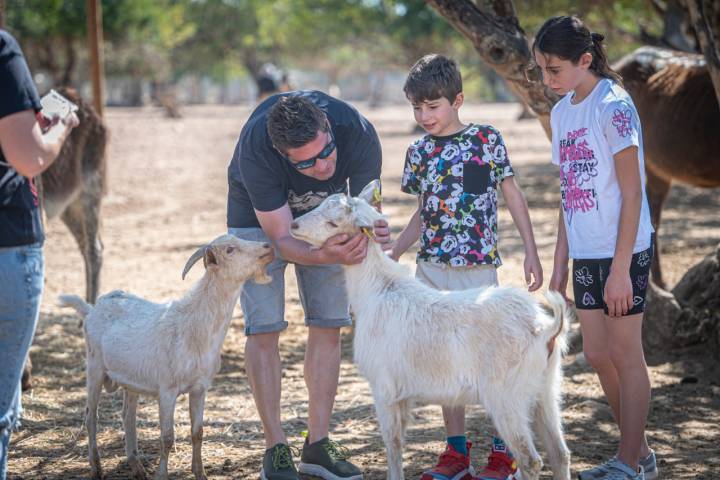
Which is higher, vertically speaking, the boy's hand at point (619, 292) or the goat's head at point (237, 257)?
the goat's head at point (237, 257)

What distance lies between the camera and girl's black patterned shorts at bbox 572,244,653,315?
3936mm

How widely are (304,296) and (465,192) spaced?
929mm

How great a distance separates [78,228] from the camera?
843 cm

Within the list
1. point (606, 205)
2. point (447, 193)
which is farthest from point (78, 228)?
point (606, 205)

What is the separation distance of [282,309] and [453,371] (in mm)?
1015

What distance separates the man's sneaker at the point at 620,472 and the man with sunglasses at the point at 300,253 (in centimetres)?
110

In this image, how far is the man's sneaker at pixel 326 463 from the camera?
423 centimetres

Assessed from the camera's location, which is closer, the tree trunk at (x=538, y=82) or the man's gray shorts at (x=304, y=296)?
the man's gray shorts at (x=304, y=296)

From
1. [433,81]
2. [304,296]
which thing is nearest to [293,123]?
[433,81]

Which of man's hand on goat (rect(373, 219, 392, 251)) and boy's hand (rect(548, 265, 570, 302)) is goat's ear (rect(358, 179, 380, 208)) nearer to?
man's hand on goat (rect(373, 219, 392, 251))

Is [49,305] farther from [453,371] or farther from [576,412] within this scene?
[453,371]

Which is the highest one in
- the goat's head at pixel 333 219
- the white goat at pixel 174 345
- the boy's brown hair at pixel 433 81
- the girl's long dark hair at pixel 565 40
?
the girl's long dark hair at pixel 565 40

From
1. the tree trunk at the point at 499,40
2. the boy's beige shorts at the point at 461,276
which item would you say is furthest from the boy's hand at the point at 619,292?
the tree trunk at the point at 499,40

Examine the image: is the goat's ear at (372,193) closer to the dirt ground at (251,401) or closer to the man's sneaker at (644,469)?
the dirt ground at (251,401)
